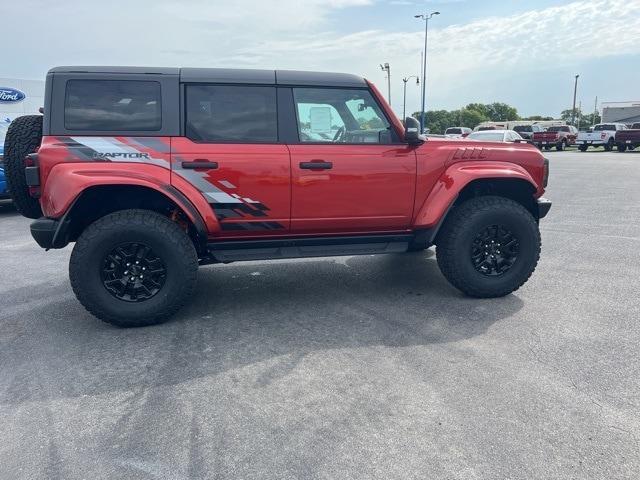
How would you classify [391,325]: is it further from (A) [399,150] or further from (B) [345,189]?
(A) [399,150]

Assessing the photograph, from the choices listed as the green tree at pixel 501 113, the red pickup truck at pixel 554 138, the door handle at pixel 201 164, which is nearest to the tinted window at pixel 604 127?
the red pickup truck at pixel 554 138

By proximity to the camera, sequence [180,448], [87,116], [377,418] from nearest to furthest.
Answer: [180,448]
[377,418]
[87,116]

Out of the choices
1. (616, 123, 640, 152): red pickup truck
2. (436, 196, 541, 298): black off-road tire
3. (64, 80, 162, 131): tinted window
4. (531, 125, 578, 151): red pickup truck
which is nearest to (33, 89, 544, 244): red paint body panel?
(64, 80, 162, 131): tinted window

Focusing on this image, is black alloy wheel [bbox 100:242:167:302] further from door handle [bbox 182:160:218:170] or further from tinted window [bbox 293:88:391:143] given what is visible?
tinted window [bbox 293:88:391:143]

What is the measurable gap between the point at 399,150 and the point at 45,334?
3233mm

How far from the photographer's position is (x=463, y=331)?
372 cm

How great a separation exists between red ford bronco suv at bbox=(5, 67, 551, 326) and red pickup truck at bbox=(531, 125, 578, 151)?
103 feet

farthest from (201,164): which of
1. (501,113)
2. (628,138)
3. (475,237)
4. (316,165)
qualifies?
(501,113)

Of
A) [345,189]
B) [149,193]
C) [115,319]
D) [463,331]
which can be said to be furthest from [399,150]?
[115,319]

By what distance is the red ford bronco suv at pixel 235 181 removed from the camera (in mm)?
3686

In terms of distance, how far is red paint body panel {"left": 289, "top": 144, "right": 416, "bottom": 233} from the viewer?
4.02 metres

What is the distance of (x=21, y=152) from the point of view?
12.8 ft

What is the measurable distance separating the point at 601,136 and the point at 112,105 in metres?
33.2

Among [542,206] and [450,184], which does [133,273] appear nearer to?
[450,184]
